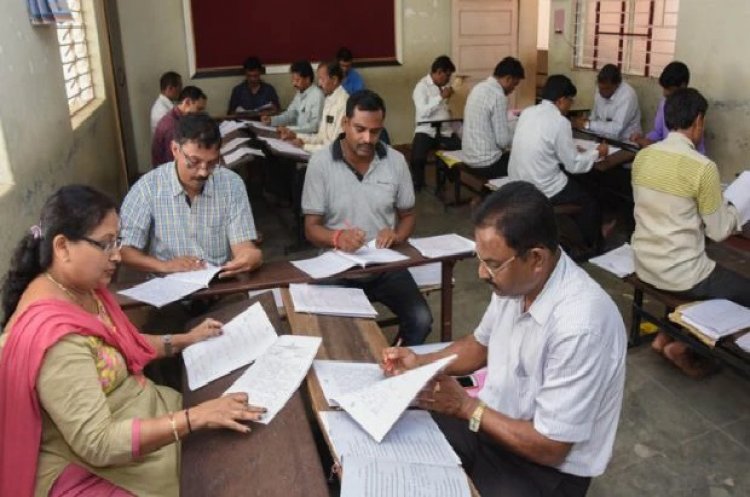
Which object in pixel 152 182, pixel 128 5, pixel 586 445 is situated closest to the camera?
pixel 586 445

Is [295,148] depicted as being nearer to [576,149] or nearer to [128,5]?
[576,149]

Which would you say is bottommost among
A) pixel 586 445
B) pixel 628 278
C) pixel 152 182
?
pixel 628 278

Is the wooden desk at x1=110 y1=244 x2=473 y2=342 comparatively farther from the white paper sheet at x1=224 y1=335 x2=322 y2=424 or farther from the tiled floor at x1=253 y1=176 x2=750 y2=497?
the tiled floor at x1=253 y1=176 x2=750 y2=497

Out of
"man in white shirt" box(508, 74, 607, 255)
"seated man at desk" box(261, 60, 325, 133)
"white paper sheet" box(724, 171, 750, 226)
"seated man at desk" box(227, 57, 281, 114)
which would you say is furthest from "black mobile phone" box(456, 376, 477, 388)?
"seated man at desk" box(227, 57, 281, 114)

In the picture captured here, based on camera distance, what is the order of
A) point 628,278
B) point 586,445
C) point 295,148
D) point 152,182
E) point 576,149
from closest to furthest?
point 586,445
point 152,182
point 628,278
point 576,149
point 295,148

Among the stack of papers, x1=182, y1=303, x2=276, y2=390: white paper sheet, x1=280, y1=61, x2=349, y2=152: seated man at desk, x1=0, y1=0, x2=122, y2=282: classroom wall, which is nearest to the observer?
x1=182, y1=303, x2=276, y2=390: white paper sheet

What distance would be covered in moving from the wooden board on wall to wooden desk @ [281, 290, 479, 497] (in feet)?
18.7

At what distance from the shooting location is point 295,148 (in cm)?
513

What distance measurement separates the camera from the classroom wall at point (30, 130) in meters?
2.84

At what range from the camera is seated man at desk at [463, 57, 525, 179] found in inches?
214

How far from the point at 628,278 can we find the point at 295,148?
277 cm

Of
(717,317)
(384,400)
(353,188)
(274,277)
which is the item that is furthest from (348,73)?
(384,400)

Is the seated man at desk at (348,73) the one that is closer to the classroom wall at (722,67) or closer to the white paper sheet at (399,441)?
the classroom wall at (722,67)

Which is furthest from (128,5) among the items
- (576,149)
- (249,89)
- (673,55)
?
(673,55)
